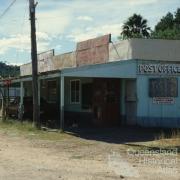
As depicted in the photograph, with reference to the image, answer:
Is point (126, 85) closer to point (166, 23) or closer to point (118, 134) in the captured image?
point (118, 134)

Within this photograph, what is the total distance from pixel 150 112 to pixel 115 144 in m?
7.82

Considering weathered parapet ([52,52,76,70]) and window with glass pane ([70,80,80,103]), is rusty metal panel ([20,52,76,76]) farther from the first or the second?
window with glass pane ([70,80,80,103])

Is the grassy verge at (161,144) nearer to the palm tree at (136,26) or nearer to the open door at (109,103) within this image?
the open door at (109,103)

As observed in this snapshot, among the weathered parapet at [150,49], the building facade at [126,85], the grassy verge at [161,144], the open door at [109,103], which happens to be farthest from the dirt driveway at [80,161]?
the weathered parapet at [150,49]

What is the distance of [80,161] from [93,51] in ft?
58.9

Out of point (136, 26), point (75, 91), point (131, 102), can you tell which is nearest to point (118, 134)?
point (131, 102)

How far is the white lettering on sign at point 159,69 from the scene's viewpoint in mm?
25516

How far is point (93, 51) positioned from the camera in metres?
31.5

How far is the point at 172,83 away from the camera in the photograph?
25.9 metres

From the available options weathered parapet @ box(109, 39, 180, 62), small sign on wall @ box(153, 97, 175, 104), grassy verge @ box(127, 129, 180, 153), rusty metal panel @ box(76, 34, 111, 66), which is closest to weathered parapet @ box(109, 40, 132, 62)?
weathered parapet @ box(109, 39, 180, 62)

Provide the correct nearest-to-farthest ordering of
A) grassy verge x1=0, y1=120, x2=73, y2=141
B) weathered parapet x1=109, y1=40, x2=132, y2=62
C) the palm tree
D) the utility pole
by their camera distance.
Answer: grassy verge x1=0, y1=120, x2=73, y2=141, the utility pole, weathered parapet x1=109, y1=40, x2=132, y2=62, the palm tree

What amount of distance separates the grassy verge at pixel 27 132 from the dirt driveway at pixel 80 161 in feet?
3.67

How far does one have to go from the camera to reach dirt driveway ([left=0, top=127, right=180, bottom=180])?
11.8 meters

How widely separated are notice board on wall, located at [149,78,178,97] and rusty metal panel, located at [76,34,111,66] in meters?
4.59
